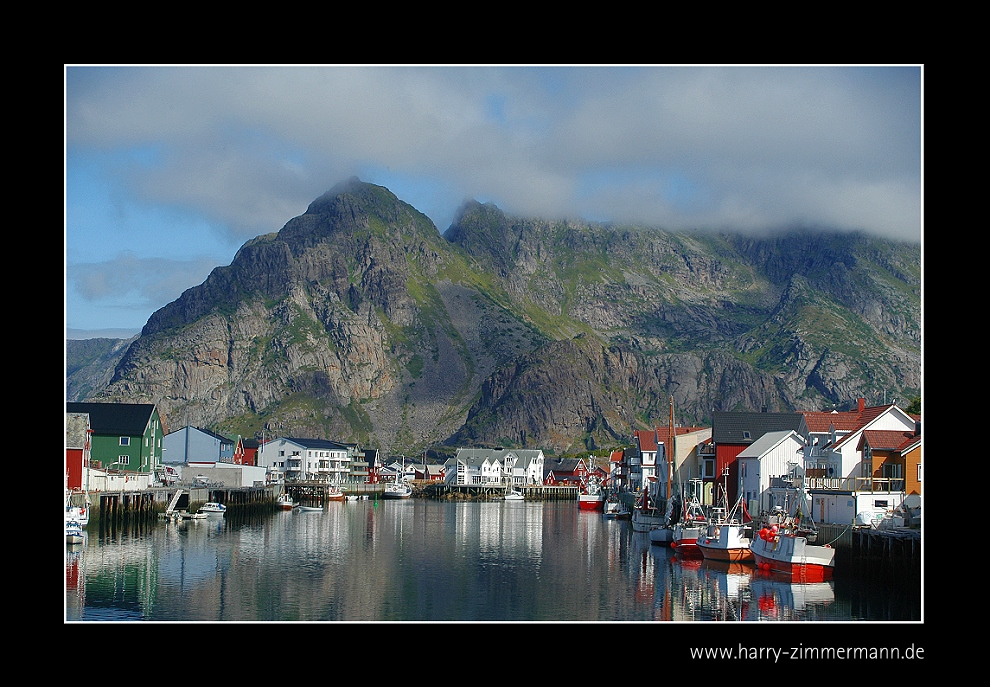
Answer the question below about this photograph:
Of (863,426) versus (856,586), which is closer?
(856,586)

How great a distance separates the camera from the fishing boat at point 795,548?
54750 millimetres

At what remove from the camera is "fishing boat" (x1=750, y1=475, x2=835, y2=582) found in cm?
5475

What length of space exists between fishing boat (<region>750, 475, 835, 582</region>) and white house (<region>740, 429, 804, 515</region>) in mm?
10040

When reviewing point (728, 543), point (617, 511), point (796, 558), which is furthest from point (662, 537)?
point (617, 511)

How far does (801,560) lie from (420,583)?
2160cm

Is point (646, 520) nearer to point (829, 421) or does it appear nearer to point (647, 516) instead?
point (647, 516)

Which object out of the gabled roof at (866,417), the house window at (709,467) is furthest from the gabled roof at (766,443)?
the house window at (709,467)

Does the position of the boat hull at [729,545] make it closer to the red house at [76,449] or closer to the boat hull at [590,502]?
the red house at [76,449]

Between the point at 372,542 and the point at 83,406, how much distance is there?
5030 cm

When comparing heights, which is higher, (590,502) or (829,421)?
(829,421)

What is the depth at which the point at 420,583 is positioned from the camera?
59.3m
